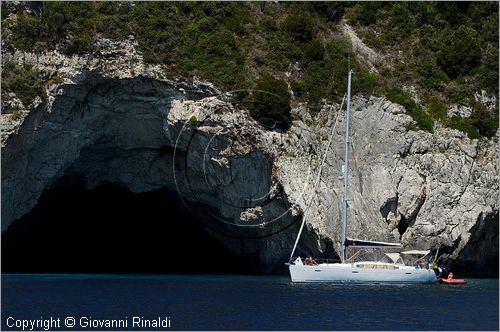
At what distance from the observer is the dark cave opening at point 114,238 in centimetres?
6359

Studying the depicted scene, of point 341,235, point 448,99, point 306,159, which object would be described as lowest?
point 341,235

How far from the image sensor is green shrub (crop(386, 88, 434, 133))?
2344 inches

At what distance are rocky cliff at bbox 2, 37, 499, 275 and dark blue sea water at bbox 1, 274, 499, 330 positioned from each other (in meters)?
3.97

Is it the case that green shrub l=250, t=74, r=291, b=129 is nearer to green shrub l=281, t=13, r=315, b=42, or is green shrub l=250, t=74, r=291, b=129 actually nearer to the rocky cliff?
the rocky cliff

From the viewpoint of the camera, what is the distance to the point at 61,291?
46312 mm

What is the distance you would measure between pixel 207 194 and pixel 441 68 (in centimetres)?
1617

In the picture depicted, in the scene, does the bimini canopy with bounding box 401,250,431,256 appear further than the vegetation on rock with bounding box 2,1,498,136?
No

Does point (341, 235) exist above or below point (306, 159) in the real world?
below

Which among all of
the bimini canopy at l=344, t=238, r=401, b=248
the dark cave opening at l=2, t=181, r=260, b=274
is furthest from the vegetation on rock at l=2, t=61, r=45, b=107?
the bimini canopy at l=344, t=238, r=401, b=248

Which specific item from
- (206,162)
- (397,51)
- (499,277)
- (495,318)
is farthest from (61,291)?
(397,51)

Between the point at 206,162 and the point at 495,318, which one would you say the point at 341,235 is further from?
the point at 495,318

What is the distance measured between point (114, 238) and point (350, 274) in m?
21.2

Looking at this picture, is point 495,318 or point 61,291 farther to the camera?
point 61,291

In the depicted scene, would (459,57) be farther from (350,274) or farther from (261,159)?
(350,274)
